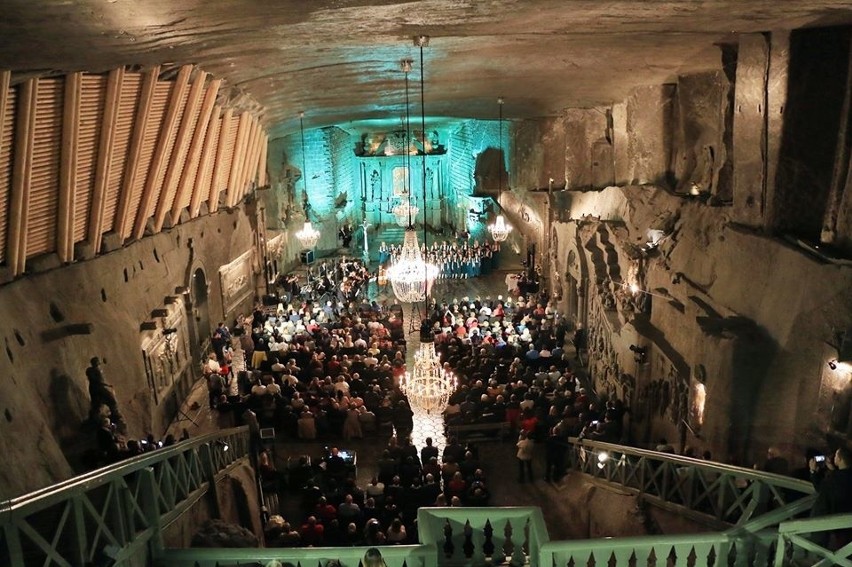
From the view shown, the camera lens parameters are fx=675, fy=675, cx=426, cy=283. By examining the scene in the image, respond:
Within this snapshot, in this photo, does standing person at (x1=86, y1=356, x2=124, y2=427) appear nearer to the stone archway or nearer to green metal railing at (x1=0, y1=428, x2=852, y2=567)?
green metal railing at (x1=0, y1=428, x2=852, y2=567)

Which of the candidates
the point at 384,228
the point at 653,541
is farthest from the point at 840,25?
the point at 384,228

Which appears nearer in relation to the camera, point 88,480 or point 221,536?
point 88,480

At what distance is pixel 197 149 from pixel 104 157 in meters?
3.31

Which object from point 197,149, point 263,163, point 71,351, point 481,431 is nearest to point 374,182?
point 263,163

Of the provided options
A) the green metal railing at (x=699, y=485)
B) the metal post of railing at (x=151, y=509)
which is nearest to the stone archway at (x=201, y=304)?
the green metal railing at (x=699, y=485)

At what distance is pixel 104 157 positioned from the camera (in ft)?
29.0

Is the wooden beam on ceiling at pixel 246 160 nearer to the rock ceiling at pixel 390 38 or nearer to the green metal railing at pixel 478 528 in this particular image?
the rock ceiling at pixel 390 38

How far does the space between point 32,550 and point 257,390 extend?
6.52 meters

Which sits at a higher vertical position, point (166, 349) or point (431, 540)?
point (431, 540)

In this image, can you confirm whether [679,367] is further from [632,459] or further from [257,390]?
[257,390]

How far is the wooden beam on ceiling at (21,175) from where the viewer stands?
688 cm

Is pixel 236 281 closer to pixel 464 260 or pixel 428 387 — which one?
pixel 464 260

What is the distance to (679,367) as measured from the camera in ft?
34.6


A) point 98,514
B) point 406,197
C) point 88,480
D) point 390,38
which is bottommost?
point 98,514
